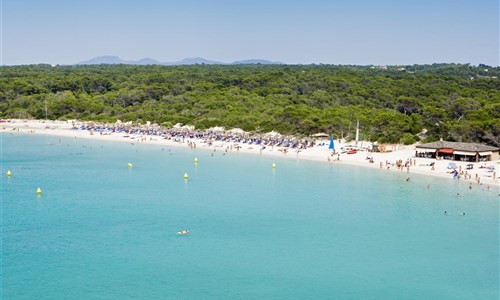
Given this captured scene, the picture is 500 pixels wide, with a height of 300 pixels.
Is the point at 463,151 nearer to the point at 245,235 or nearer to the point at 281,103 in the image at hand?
the point at 245,235

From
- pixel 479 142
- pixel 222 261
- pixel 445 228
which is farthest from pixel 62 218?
pixel 479 142

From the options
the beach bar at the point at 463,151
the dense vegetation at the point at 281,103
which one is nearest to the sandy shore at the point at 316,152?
the beach bar at the point at 463,151

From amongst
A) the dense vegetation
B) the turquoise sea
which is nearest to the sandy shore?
the turquoise sea

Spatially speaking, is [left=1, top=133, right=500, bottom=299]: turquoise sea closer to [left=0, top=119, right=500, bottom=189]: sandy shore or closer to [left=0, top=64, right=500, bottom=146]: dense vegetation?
[left=0, top=119, right=500, bottom=189]: sandy shore

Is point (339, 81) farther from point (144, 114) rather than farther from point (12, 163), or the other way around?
point (12, 163)

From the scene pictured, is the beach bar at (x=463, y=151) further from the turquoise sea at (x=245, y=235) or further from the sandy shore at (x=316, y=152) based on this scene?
the turquoise sea at (x=245, y=235)
